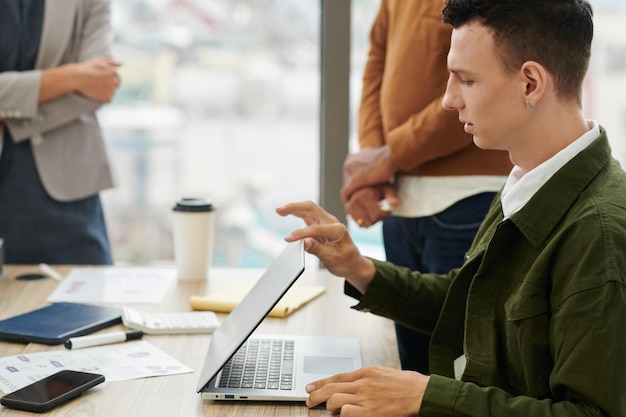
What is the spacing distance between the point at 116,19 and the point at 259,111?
61 centimetres

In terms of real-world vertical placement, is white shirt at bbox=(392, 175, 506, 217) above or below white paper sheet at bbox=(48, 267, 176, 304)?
above

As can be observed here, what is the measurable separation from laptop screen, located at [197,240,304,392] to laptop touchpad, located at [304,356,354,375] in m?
0.14

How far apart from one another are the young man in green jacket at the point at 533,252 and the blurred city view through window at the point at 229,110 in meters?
1.52

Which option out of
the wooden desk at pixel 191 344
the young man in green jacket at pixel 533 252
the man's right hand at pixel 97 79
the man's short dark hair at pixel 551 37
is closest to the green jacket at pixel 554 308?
the young man in green jacket at pixel 533 252

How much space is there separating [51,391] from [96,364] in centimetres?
17

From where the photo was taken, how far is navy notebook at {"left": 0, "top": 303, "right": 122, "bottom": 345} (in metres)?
1.59

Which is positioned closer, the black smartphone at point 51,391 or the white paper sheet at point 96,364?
the black smartphone at point 51,391

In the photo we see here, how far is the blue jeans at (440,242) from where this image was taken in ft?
6.81

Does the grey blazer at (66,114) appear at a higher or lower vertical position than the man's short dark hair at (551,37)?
lower

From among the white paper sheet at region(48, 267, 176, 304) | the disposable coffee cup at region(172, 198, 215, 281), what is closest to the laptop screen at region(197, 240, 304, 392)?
the white paper sheet at region(48, 267, 176, 304)

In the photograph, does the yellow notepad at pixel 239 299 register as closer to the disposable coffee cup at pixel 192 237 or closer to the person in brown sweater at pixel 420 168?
the disposable coffee cup at pixel 192 237

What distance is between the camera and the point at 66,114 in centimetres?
236

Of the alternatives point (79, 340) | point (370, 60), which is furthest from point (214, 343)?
point (370, 60)

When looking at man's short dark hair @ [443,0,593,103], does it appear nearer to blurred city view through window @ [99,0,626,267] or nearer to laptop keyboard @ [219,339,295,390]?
laptop keyboard @ [219,339,295,390]
